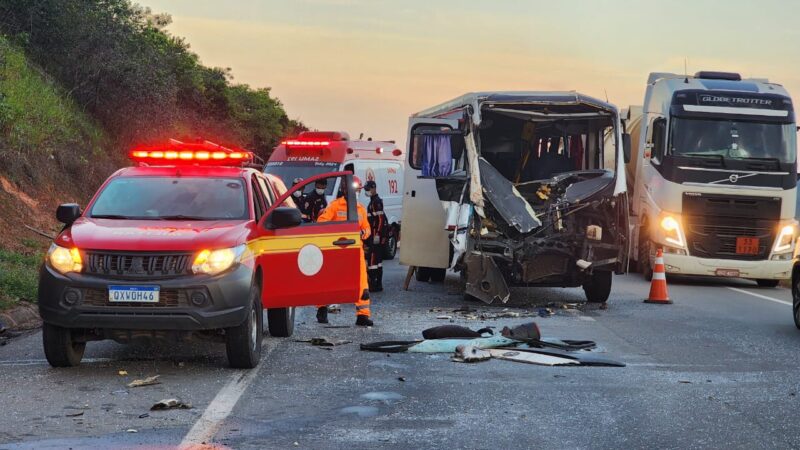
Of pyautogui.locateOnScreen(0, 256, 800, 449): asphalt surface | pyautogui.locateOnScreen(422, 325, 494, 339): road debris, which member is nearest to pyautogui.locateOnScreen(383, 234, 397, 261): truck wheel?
pyautogui.locateOnScreen(0, 256, 800, 449): asphalt surface

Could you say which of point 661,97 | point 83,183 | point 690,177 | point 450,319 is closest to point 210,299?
point 450,319

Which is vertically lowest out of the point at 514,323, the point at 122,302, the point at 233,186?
the point at 514,323

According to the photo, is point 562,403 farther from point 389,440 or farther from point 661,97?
point 661,97

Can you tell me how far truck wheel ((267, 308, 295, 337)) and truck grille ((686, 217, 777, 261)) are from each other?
10.6 meters

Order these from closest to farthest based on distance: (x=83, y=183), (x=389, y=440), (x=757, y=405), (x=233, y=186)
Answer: (x=389, y=440)
(x=757, y=405)
(x=233, y=186)
(x=83, y=183)

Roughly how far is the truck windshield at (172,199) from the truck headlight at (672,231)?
37.4ft

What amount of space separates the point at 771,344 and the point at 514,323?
9.88ft

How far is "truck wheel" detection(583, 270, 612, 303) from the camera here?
55.5 ft

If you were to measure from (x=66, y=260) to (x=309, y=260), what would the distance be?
7.52 ft

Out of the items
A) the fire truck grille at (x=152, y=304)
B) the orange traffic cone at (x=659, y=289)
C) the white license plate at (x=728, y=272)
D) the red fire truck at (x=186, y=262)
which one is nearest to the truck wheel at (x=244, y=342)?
the red fire truck at (x=186, y=262)

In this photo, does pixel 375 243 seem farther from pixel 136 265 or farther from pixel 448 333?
pixel 136 265

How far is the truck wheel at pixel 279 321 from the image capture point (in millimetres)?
12062

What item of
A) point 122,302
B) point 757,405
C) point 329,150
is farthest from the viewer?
point 329,150

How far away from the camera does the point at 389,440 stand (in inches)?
284
